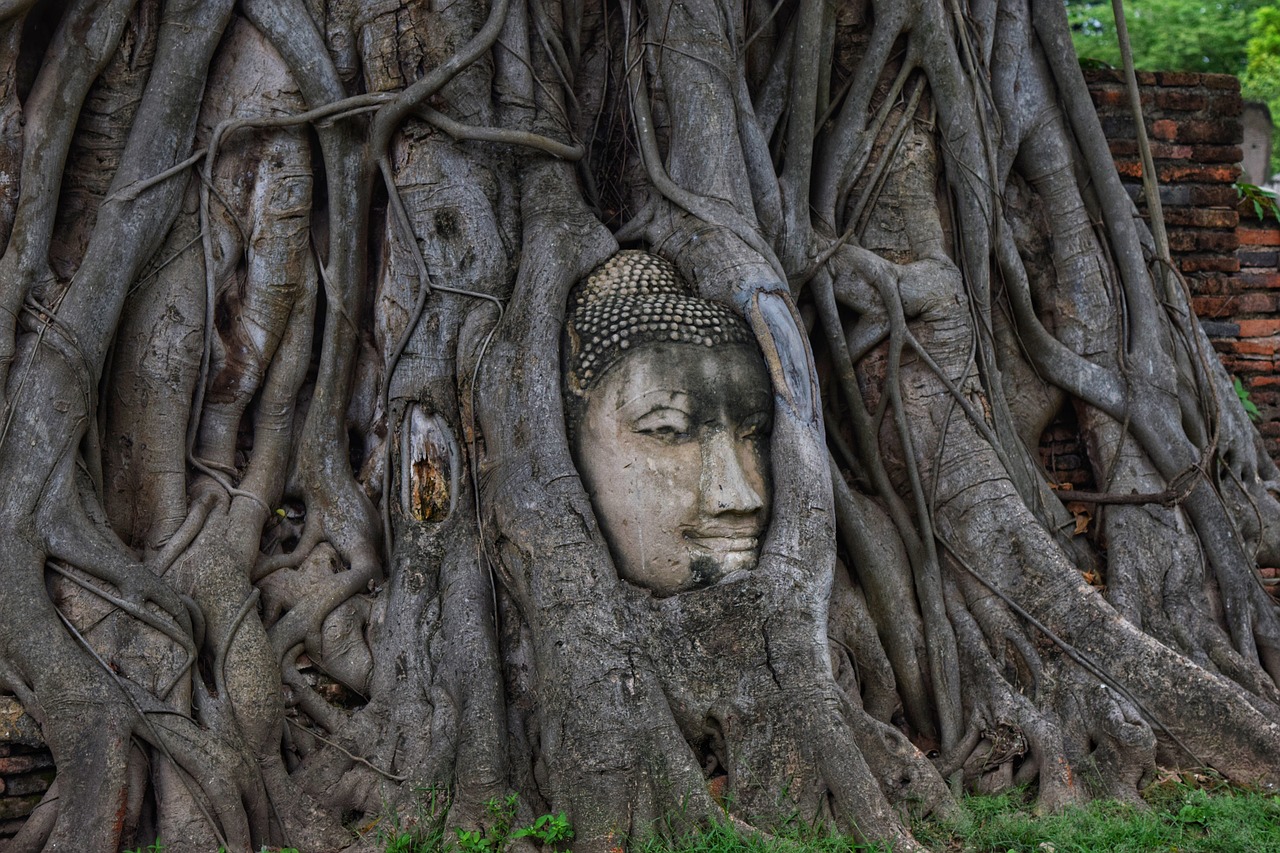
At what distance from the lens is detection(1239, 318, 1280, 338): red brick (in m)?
5.63

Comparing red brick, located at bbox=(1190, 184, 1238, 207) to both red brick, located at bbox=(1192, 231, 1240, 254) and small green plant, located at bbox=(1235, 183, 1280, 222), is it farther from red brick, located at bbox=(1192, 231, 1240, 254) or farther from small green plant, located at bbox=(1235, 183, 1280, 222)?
small green plant, located at bbox=(1235, 183, 1280, 222)

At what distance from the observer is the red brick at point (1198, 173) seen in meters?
5.38

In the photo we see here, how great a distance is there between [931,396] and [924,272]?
0.44 metres

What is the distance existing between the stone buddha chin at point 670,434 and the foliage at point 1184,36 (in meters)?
12.3

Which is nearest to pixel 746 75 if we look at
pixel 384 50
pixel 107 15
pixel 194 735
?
pixel 384 50

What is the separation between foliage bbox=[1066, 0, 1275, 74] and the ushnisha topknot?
12202mm

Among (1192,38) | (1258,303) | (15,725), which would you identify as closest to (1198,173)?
(1258,303)

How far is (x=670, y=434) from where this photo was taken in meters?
3.40

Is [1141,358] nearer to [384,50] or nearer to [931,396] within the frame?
[931,396]

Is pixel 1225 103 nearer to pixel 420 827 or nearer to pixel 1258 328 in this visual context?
pixel 1258 328

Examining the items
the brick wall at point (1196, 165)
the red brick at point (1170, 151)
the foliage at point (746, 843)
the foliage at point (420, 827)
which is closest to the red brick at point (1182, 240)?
the brick wall at point (1196, 165)

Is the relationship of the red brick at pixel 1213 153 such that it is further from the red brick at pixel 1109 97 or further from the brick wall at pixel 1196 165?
the red brick at pixel 1109 97

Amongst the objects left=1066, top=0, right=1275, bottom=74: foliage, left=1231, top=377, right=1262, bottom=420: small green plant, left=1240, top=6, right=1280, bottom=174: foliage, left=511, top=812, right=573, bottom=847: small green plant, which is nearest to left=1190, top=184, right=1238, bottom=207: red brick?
left=1231, top=377, right=1262, bottom=420: small green plant

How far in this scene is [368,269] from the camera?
13.2 feet
